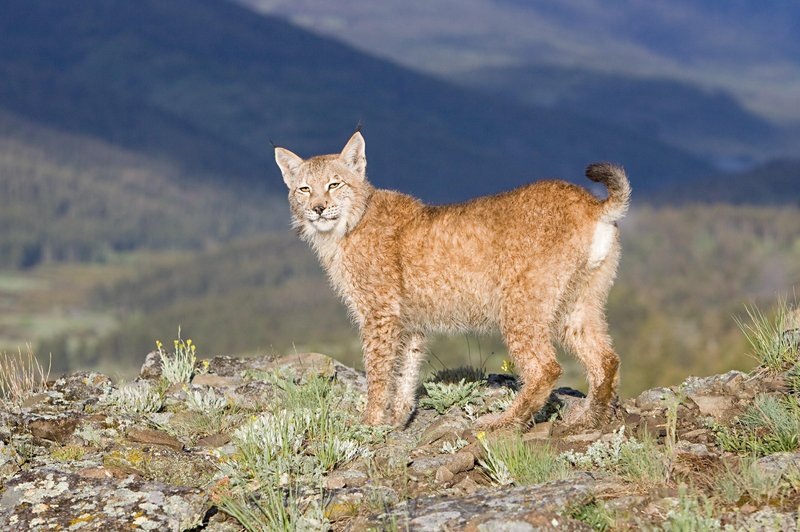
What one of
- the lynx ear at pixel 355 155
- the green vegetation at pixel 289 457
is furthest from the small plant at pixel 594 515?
the lynx ear at pixel 355 155

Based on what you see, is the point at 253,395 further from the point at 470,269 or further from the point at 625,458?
the point at 625,458

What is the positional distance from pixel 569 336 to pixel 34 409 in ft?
17.4

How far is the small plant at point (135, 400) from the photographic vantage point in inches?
400

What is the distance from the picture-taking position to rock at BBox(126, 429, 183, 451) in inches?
363

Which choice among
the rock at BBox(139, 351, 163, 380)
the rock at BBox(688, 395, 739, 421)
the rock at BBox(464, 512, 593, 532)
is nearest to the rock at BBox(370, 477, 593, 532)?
the rock at BBox(464, 512, 593, 532)

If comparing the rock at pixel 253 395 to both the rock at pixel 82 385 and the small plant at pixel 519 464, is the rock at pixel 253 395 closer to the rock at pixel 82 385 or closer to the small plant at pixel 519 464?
the rock at pixel 82 385

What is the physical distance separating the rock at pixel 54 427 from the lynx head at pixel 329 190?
3176 mm

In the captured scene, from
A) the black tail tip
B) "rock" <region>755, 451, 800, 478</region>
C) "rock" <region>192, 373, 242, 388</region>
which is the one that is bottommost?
"rock" <region>755, 451, 800, 478</region>

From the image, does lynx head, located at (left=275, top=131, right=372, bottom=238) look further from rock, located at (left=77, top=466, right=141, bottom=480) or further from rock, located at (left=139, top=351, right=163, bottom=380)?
rock, located at (left=77, top=466, right=141, bottom=480)

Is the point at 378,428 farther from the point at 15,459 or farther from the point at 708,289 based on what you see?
the point at 708,289

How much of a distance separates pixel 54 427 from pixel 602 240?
17.6 ft

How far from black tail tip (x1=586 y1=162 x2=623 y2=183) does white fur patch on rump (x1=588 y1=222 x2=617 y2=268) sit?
42 centimetres

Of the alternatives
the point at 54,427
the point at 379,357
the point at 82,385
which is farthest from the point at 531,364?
the point at 82,385

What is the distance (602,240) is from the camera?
9.47 meters
